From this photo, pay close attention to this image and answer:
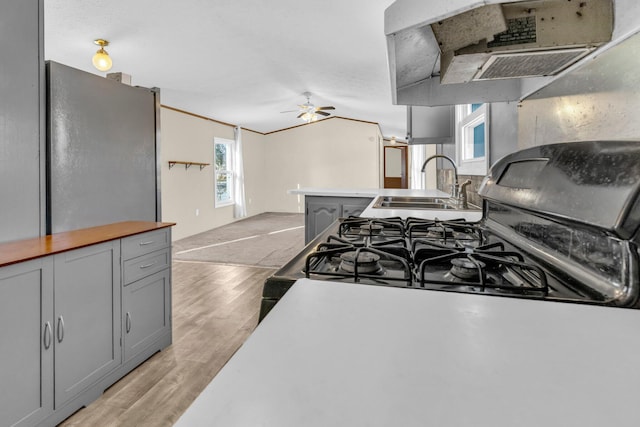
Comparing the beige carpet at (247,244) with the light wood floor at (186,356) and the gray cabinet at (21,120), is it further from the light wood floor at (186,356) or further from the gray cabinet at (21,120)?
the gray cabinet at (21,120)

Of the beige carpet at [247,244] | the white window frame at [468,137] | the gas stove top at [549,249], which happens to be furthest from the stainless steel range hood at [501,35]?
the beige carpet at [247,244]

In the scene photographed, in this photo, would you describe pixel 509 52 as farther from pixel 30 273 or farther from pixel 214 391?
pixel 30 273

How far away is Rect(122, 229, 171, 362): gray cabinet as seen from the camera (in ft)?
6.06

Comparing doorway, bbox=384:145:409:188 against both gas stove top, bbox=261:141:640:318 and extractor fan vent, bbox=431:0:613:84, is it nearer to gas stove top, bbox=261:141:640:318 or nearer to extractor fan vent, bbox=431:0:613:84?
extractor fan vent, bbox=431:0:613:84

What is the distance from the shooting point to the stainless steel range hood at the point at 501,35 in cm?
76

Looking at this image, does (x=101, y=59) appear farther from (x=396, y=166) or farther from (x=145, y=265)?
(x=396, y=166)

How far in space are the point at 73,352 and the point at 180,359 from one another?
2.00 feet

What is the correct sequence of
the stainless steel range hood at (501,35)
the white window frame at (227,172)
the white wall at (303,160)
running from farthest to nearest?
the white wall at (303,160) → the white window frame at (227,172) → the stainless steel range hood at (501,35)

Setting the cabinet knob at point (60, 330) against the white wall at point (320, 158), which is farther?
the white wall at point (320, 158)

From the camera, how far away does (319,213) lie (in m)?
3.74

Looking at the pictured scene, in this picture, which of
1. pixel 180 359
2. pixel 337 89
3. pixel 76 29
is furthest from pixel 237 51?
pixel 180 359

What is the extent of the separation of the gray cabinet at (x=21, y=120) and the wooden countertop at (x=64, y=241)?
9cm

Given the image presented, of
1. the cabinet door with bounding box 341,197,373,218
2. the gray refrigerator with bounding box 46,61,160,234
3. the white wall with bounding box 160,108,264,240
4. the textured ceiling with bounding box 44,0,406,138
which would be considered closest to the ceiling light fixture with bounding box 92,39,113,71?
the textured ceiling with bounding box 44,0,406,138

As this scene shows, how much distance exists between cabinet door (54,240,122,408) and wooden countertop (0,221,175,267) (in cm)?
4
